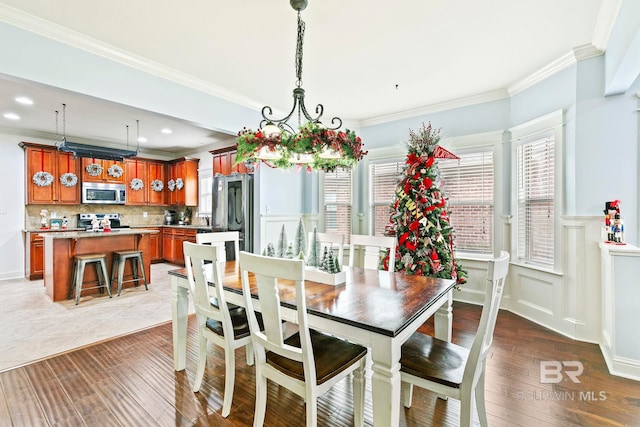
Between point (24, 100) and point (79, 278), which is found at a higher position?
point (24, 100)

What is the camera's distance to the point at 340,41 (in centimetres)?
268

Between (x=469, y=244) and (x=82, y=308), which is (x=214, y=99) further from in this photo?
(x=469, y=244)

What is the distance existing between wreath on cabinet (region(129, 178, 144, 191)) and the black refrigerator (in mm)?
2930

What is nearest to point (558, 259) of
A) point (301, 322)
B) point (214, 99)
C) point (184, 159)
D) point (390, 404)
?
point (390, 404)

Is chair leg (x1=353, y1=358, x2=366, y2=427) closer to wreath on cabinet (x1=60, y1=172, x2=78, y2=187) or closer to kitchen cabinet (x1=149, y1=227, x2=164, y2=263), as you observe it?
kitchen cabinet (x1=149, y1=227, x2=164, y2=263)

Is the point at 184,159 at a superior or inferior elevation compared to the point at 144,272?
superior

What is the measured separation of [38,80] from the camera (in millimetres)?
2447

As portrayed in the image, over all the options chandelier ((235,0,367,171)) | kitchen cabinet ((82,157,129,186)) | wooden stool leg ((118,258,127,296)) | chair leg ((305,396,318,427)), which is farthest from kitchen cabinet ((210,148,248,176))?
chair leg ((305,396,318,427))

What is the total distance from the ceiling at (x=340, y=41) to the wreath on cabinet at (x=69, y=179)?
2.24 meters

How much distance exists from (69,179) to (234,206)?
12.9 ft

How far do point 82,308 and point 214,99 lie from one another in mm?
3283

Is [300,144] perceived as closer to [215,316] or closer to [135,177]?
[215,316]

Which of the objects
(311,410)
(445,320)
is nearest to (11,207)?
(311,410)

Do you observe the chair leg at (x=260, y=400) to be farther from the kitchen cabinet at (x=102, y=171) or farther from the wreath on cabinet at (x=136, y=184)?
the wreath on cabinet at (x=136, y=184)
